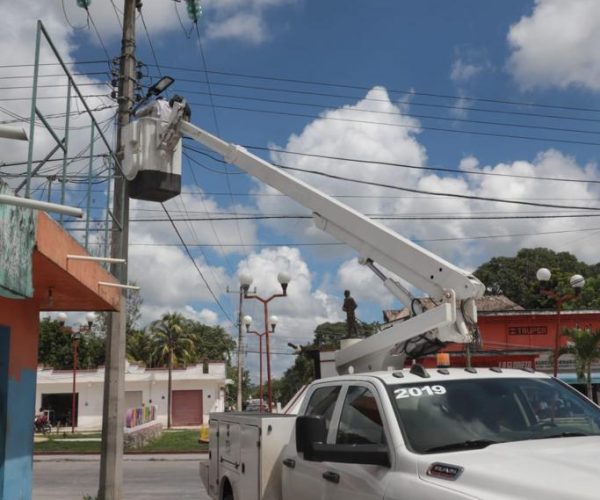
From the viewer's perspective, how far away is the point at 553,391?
5074mm

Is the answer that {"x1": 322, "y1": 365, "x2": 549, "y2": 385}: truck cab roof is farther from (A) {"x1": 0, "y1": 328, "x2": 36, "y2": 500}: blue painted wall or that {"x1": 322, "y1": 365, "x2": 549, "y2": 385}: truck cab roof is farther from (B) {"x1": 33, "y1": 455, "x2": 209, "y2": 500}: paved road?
(B) {"x1": 33, "y1": 455, "x2": 209, "y2": 500}: paved road

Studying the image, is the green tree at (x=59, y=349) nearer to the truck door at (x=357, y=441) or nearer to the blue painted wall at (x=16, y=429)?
the blue painted wall at (x=16, y=429)

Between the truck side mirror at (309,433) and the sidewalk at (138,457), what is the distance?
19.6m

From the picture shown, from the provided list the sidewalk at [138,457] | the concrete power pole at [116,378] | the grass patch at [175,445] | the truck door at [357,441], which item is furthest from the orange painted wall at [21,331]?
the grass patch at [175,445]

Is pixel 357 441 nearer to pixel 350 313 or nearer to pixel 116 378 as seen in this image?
pixel 350 313

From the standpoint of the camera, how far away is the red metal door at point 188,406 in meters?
49.7

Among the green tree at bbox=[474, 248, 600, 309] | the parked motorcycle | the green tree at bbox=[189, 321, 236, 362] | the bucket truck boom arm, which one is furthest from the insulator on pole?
the green tree at bbox=[189, 321, 236, 362]

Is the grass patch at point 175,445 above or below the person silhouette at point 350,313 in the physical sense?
below

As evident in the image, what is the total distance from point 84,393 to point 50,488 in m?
34.4

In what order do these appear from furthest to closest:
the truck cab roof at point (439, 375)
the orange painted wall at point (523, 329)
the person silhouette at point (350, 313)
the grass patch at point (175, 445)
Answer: the orange painted wall at point (523, 329) < the grass patch at point (175, 445) < the person silhouette at point (350, 313) < the truck cab roof at point (439, 375)

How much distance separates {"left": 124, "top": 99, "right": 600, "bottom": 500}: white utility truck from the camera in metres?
3.62

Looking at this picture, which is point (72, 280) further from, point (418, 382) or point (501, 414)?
point (501, 414)

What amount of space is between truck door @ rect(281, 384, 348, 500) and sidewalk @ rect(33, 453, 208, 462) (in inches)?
704

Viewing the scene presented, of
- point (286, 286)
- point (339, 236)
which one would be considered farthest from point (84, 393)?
point (339, 236)
